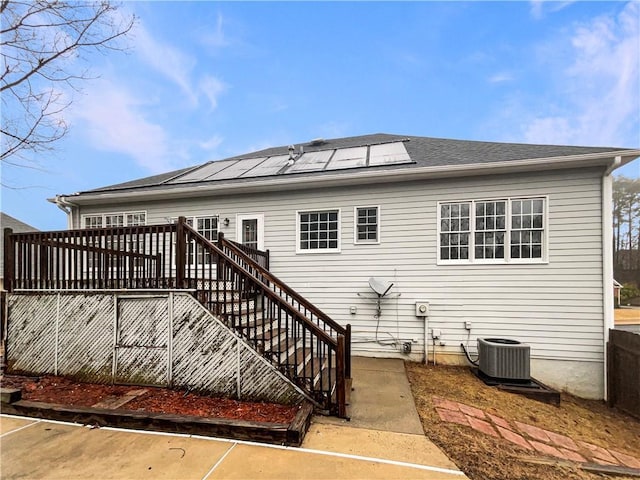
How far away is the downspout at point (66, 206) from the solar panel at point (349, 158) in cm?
719

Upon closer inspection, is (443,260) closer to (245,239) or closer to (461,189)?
(461,189)

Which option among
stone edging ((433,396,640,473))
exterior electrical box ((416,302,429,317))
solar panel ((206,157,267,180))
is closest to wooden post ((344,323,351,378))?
stone edging ((433,396,640,473))

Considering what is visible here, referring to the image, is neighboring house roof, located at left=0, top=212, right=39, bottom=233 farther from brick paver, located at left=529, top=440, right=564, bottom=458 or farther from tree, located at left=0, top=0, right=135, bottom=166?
brick paver, located at left=529, top=440, right=564, bottom=458

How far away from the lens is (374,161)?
7.33 meters

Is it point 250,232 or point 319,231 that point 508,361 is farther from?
point 250,232

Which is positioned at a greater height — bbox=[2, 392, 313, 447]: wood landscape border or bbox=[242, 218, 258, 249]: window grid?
bbox=[242, 218, 258, 249]: window grid

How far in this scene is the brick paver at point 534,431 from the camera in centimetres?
350

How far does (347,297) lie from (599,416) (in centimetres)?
463

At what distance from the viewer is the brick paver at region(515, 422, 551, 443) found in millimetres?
3503

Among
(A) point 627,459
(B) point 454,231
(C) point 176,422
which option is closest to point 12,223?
(C) point 176,422

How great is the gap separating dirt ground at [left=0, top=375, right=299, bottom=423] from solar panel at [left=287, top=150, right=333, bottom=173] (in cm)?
537

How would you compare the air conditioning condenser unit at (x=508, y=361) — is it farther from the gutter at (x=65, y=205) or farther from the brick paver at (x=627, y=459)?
the gutter at (x=65, y=205)

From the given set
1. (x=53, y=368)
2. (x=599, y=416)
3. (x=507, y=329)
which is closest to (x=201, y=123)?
(x=53, y=368)

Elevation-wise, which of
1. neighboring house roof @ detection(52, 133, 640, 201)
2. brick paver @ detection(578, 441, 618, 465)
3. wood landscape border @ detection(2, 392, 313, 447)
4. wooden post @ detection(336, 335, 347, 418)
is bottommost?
brick paver @ detection(578, 441, 618, 465)
